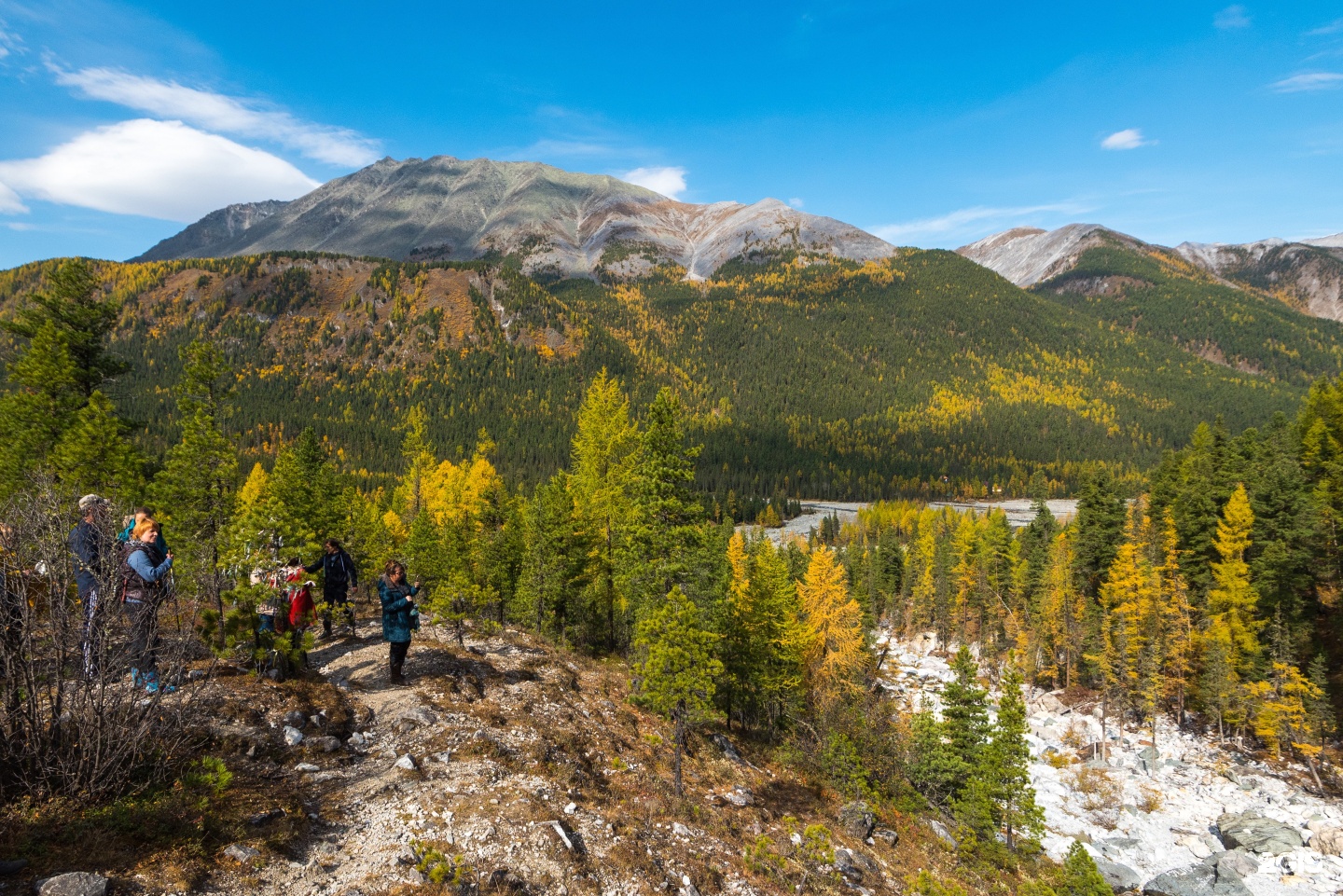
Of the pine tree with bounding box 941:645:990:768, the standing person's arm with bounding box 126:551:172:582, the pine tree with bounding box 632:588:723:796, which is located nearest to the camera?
the standing person's arm with bounding box 126:551:172:582

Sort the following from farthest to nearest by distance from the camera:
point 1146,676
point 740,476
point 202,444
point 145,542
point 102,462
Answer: point 740,476 < point 1146,676 < point 102,462 < point 202,444 < point 145,542

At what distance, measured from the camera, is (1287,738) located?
37969mm

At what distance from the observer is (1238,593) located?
39938 millimetres

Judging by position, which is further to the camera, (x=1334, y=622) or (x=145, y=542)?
(x=1334, y=622)

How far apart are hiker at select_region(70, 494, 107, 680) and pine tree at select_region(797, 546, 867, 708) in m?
26.9

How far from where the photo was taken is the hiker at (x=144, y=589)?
727 cm

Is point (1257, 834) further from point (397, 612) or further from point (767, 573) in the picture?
point (397, 612)

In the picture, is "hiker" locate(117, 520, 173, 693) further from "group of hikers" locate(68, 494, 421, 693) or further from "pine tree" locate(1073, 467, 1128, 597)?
"pine tree" locate(1073, 467, 1128, 597)

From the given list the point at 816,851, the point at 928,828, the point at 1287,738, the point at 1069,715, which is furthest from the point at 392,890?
the point at 1069,715

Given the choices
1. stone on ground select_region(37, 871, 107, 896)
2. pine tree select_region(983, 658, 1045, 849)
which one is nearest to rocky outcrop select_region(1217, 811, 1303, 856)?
pine tree select_region(983, 658, 1045, 849)

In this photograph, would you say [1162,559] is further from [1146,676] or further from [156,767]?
[156,767]

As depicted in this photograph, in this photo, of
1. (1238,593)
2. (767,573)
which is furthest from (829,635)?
(1238,593)

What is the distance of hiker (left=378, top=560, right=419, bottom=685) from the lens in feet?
44.1

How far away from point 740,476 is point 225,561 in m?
175
